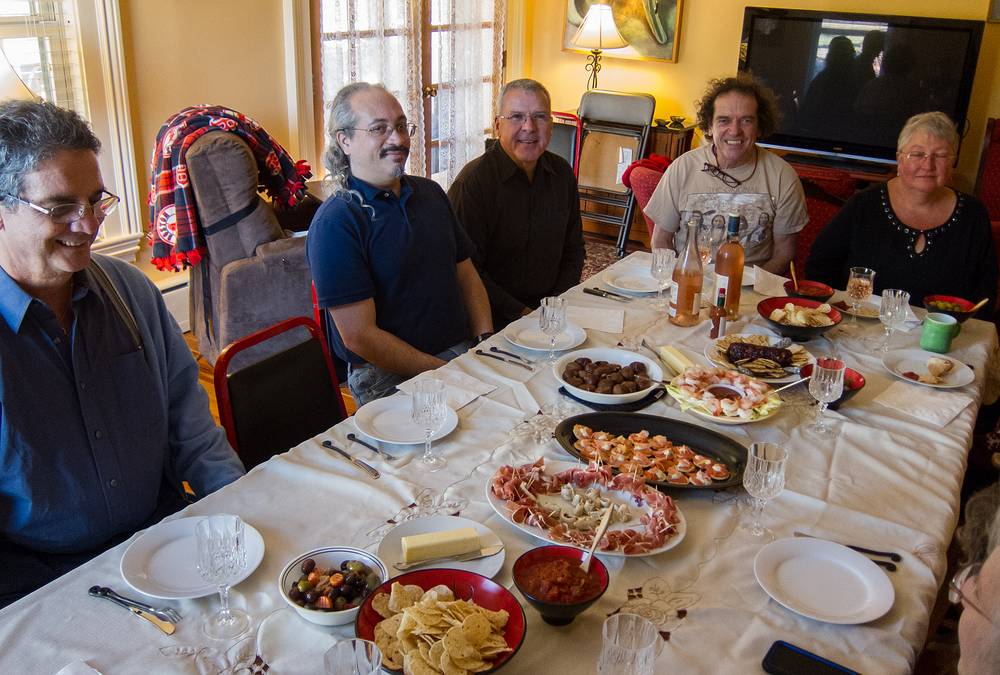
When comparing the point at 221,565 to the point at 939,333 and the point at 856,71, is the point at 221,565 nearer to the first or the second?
the point at 939,333

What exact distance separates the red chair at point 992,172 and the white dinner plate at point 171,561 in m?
5.00

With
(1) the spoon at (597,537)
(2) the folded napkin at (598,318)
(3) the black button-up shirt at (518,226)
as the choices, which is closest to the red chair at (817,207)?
(3) the black button-up shirt at (518,226)

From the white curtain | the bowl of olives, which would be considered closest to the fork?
the bowl of olives

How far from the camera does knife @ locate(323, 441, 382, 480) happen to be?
1.58 meters

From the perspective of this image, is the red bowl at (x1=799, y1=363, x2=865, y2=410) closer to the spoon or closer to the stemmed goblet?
the stemmed goblet

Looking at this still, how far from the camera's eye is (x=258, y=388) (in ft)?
6.23

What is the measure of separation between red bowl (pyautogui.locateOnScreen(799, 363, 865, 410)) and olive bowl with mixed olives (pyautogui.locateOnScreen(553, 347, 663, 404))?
348 millimetres

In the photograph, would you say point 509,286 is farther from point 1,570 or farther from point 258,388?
point 1,570

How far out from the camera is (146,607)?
121 centimetres

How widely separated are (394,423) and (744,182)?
1.91 meters

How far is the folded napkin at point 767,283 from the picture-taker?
2.68 meters

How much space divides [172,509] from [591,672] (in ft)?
3.28

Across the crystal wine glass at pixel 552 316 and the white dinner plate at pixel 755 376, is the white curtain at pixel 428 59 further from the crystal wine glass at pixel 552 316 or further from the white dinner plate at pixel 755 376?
the white dinner plate at pixel 755 376

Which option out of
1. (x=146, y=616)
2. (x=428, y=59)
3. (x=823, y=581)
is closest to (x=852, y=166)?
(x=428, y=59)
